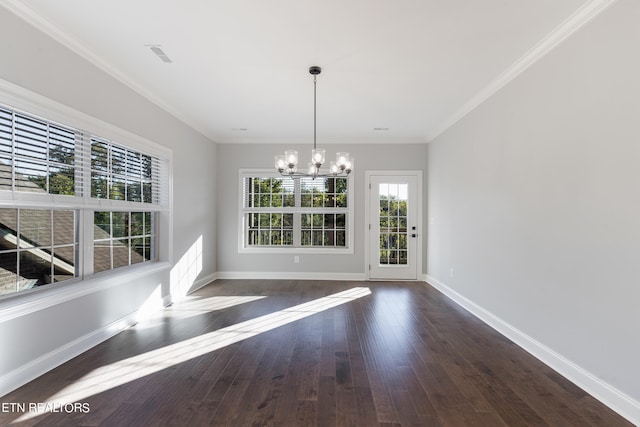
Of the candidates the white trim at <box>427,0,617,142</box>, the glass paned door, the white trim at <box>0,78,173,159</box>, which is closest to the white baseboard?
the white trim at <box>0,78,173,159</box>

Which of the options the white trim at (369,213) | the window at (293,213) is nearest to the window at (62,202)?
the window at (293,213)

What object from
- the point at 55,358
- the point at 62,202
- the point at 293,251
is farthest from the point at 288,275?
the point at 62,202

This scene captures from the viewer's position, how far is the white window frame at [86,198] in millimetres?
2287

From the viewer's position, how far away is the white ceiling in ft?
7.40

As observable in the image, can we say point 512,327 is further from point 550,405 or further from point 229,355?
point 229,355

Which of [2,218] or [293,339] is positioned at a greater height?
[2,218]

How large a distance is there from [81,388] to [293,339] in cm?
171

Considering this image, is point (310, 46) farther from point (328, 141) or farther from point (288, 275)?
point (288, 275)

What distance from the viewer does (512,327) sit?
10.3ft

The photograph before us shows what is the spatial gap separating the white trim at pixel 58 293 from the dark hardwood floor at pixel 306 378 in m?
0.54

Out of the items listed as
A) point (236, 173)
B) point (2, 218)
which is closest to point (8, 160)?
point (2, 218)

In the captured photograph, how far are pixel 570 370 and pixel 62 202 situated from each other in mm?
4359

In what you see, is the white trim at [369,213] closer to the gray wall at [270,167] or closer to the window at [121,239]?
the gray wall at [270,167]

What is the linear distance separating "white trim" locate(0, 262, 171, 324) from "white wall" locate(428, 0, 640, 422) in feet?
13.5
